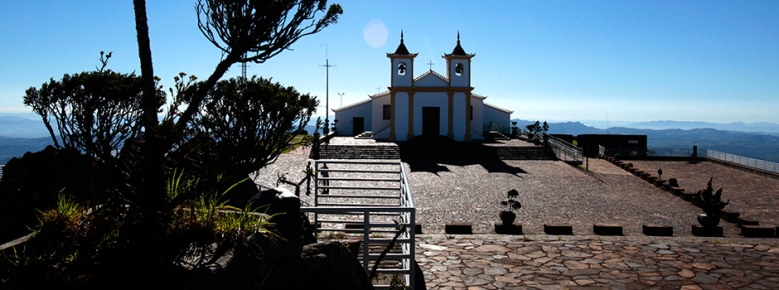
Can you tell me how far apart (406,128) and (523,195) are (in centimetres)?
1670

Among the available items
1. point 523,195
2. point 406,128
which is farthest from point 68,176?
point 406,128

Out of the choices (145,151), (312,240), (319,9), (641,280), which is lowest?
(641,280)

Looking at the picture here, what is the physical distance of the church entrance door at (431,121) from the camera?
113 ft

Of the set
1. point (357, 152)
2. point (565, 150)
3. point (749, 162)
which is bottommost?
point (749, 162)

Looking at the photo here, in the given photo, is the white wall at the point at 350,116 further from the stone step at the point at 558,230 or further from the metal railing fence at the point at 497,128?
the stone step at the point at 558,230

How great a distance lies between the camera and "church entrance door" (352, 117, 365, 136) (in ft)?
139

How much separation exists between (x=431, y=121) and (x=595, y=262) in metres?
25.4

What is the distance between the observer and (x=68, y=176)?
11023mm

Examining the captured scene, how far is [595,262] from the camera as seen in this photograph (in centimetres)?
958

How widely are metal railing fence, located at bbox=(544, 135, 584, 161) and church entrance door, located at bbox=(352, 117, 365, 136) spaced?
15.5 meters

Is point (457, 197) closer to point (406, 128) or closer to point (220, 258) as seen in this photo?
point (220, 258)

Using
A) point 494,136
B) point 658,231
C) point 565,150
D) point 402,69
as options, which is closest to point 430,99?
point 402,69

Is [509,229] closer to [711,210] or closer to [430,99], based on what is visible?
[711,210]

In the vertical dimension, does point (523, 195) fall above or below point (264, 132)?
below
